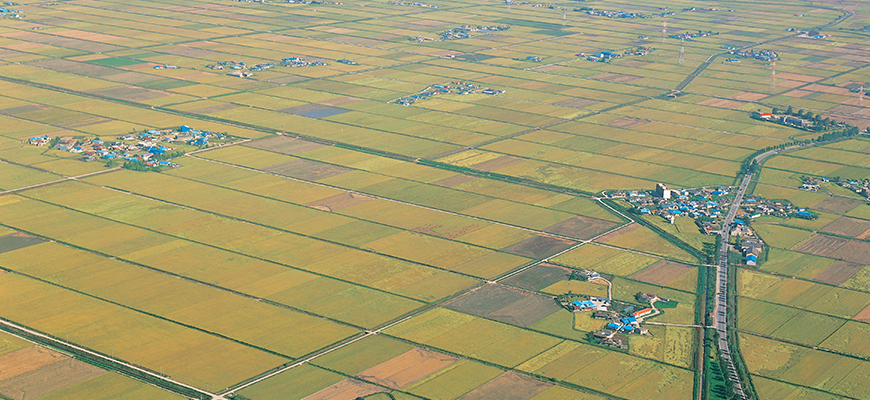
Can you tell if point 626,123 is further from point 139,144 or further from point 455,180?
point 139,144

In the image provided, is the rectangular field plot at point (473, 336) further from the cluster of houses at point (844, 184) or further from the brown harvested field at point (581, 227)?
the cluster of houses at point (844, 184)

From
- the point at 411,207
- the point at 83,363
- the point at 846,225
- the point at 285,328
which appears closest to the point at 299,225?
the point at 411,207

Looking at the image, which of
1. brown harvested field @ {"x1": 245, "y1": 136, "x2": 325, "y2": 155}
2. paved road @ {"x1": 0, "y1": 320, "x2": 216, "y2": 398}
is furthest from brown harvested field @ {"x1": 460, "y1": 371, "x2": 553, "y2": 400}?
brown harvested field @ {"x1": 245, "y1": 136, "x2": 325, "y2": 155}

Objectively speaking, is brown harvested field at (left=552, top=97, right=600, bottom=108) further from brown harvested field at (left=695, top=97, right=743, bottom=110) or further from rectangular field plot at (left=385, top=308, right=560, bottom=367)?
rectangular field plot at (left=385, top=308, right=560, bottom=367)

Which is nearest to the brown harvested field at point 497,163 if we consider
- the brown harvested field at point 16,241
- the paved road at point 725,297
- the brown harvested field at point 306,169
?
the brown harvested field at point 306,169

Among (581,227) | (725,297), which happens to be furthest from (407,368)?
(581,227)

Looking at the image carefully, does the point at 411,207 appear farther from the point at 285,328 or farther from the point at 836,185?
the point at 836,185
